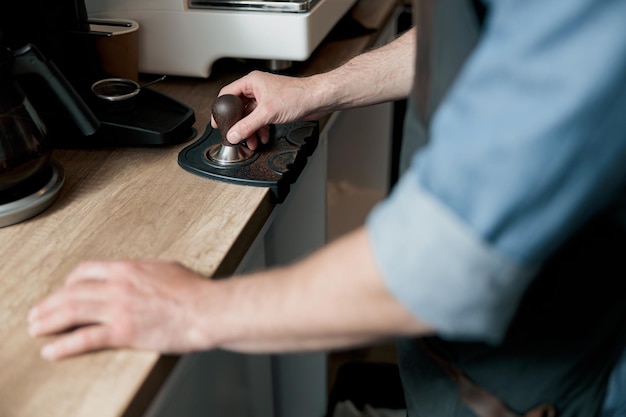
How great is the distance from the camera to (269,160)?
33.5 inches

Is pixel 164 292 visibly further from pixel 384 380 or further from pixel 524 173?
pixel 384 380

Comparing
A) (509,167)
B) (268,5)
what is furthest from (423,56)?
(268,5)

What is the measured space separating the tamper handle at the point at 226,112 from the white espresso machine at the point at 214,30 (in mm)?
248

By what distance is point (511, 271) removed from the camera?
450 mm

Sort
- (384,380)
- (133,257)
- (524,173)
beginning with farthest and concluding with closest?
(384,380) < (133,257) < (524,173)

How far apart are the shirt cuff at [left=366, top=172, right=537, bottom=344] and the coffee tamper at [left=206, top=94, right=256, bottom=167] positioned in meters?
0.39

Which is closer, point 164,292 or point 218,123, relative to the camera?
point 164,292

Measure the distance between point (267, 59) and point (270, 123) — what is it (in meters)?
0.24

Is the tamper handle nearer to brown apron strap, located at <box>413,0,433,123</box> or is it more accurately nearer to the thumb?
the thumb

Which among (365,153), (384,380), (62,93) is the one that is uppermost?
(62,93)

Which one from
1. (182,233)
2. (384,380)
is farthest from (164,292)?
(384,380)

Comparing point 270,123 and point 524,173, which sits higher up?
point 524,173

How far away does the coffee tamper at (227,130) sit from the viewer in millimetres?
828

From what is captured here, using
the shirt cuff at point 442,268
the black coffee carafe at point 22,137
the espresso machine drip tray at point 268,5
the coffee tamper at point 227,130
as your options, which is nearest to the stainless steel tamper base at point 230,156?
the coffee tamper at point 227,130
